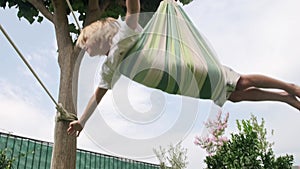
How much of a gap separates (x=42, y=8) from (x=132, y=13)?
1.67 m

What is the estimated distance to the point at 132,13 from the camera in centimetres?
122

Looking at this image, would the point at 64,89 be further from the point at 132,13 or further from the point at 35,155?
the point at 35,155

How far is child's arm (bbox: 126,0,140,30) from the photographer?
1.19 m

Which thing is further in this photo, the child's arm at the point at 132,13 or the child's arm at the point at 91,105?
the child's arm at the point at 91,105

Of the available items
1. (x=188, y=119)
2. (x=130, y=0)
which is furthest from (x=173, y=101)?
(x=130, y=0)

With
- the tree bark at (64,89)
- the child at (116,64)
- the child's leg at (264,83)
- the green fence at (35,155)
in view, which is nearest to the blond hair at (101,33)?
the child at (116,64)

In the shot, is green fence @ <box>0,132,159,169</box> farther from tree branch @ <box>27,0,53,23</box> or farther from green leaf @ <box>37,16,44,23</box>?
tree branch @ <box>27,0,53,23</box>

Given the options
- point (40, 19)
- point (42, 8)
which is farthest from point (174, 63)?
point (40, 19)

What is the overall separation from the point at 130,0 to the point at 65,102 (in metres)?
1.24

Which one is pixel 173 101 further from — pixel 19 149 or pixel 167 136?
pixel 19 149

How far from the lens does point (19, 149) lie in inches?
198

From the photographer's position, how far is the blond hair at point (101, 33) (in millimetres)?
1268

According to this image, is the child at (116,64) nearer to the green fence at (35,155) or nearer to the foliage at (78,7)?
the foliage at (78,7)

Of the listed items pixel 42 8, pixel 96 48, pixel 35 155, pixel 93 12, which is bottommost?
pixel 96 48
